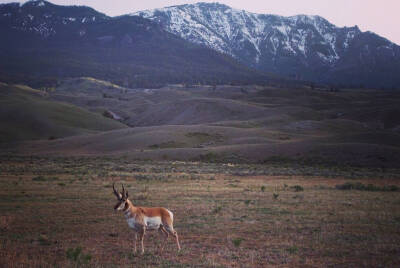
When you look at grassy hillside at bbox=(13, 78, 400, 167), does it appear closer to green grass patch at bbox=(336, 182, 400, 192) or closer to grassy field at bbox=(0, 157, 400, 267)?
green grass patch at bbox=(336, 182, 400, 192)

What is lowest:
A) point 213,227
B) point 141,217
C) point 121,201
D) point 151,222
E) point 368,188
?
point 368,188

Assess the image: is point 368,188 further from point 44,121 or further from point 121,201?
point 44,121

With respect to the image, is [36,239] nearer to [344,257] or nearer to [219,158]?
[344,257]

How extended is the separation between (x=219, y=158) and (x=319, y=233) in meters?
43.6

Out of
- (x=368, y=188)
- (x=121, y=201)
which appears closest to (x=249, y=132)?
(x=368, y=188)

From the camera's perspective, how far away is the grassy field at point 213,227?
38.0 ft

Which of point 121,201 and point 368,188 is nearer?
point 121,201

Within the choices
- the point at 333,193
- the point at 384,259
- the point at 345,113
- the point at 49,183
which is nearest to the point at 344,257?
the point at 384,259

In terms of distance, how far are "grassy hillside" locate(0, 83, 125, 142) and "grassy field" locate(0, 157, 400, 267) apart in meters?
75.6

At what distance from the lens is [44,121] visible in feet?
351

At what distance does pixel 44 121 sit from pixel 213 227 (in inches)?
3974

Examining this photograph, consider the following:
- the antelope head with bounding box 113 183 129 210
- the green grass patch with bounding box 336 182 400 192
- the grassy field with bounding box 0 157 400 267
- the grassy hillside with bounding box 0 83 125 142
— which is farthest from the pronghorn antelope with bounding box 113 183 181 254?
the grassy hillside with bounding box 0 83 125 142

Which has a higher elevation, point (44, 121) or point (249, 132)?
point (249, 132)

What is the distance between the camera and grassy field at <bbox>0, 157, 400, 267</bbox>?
1159 cm
